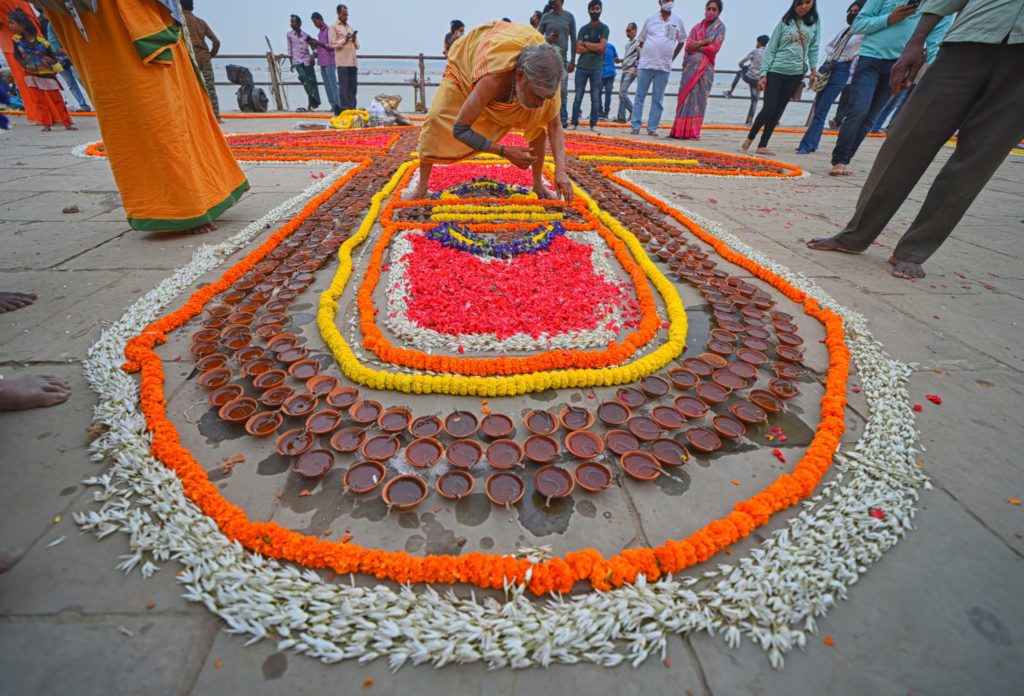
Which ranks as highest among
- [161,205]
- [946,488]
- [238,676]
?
[161,205]

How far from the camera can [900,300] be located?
3564 mm

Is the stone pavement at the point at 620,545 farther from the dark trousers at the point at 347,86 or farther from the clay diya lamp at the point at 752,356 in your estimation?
the dark trousers at the point at 347,86

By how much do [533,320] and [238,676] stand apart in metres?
2.26

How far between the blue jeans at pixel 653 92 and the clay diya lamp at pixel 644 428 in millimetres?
11629

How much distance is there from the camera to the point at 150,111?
3730 millimetres

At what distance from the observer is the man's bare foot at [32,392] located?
211cm

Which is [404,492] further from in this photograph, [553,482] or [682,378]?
[682,378]

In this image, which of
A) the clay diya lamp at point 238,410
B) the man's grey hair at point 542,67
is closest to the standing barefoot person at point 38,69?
the man's grey hair at point 542,67

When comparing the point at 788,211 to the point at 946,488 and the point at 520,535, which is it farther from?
the point at 520,535

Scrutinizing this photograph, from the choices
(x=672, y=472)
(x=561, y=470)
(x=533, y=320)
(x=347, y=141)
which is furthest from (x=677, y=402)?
(x=347, y=141)

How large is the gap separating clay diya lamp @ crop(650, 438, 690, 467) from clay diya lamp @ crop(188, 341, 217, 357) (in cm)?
259

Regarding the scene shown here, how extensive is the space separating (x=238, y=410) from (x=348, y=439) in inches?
25.1

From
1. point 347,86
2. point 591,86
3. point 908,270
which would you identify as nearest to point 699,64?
point 591,86

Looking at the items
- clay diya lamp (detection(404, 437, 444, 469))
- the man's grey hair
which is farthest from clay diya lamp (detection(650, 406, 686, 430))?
the man's grey hair
